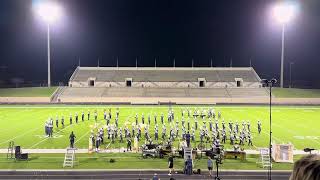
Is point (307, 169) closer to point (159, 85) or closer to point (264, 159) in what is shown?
point (264, 159)

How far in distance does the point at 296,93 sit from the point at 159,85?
1590 cm

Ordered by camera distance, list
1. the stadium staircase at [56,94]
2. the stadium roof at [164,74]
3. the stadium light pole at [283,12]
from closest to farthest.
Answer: the stadium staircase at [56,94], the stadium light pole at [283,12], the stadium roof at [164,74]

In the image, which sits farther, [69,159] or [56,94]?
[56,94]

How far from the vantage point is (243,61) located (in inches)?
2250

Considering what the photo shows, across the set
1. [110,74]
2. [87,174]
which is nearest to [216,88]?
[110,74]

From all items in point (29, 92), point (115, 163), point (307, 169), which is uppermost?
point (307, 169)

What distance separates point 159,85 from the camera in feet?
165

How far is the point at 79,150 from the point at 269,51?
43323mm

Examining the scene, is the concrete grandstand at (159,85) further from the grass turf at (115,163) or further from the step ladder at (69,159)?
the step ladder at (69,159)

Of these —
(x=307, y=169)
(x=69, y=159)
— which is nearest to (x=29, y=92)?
(x=69, y=159)

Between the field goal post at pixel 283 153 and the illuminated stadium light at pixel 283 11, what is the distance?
110 feet

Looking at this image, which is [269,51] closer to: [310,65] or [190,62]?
[310,65]

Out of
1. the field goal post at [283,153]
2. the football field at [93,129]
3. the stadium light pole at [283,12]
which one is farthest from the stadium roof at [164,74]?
the field goal post at [283,153]

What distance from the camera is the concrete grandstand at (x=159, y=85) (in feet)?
141
